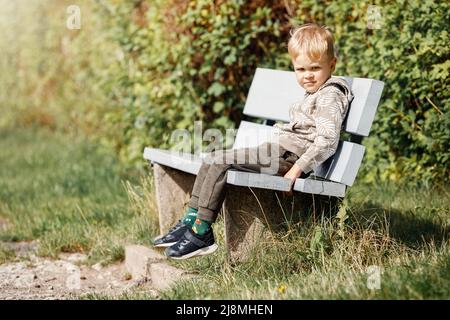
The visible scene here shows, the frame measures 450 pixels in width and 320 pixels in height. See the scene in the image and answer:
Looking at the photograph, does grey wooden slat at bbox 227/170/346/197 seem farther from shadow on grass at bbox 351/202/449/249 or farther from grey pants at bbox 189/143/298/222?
shadow on grass at bbox 351/202/449/249

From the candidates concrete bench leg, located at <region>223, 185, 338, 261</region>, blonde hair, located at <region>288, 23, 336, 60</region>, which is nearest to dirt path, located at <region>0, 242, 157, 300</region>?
concrete bench leg, located at <region>223, 185, 338, 261</region>

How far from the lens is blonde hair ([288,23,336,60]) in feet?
12.0

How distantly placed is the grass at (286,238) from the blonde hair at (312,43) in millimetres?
767

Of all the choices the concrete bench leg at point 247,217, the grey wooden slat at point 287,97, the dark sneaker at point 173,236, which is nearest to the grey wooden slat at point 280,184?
the concrete bench leg at point 247,217

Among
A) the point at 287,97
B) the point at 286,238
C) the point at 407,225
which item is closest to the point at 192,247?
the point at 286,238

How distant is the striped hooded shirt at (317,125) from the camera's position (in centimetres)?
355

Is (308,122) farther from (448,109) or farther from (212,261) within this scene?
(448,109)

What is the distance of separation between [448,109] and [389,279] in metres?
1.91

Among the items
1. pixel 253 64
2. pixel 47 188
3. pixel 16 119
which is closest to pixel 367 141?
pixel 253 64

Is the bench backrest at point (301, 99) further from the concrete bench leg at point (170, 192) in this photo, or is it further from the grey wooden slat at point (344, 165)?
the concrete bench leg at point (170, 192)

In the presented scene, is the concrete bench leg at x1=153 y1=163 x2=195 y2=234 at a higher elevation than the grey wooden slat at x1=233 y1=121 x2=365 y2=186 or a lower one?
lower

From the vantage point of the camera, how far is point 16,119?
11.3 metres

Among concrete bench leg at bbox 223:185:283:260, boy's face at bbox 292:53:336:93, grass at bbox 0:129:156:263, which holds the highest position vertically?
boy's face at bbox 292:53:336:93

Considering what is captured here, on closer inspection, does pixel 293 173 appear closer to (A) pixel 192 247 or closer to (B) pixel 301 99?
(A) pixel 192 247
